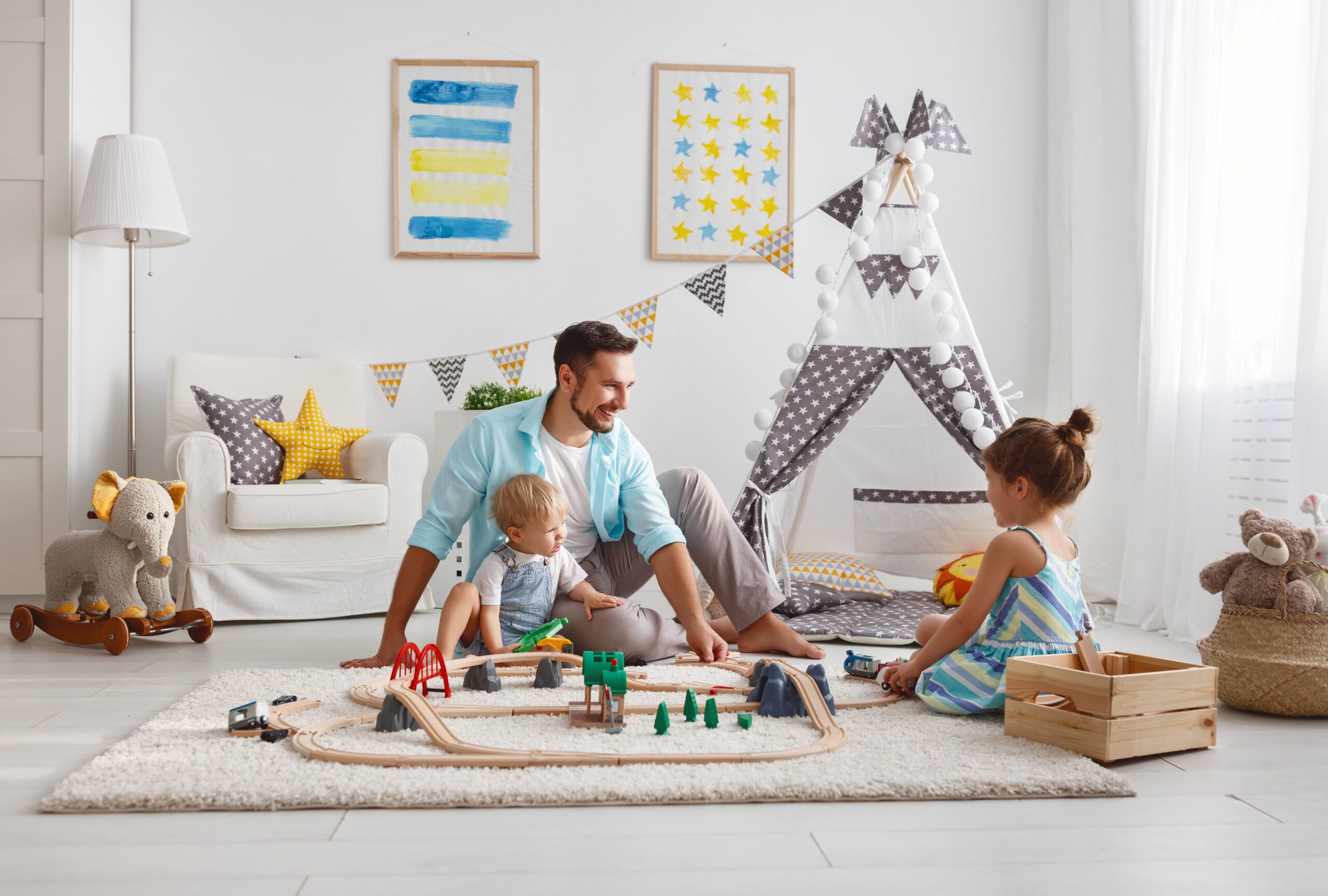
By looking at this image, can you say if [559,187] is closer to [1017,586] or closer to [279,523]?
[279,523]

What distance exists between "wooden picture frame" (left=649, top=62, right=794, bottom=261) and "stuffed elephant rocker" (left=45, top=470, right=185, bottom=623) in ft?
7.22

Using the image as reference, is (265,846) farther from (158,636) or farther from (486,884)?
(158,636)

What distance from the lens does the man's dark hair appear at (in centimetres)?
222

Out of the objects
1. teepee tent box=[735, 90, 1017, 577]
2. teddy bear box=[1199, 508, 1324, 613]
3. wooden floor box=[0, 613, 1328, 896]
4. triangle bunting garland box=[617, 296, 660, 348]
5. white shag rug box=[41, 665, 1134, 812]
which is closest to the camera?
wooden floor box=[0, 613, 1328, 896]

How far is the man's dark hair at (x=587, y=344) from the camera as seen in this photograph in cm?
222

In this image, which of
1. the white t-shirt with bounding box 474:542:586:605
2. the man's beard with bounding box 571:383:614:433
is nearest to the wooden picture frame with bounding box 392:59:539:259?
the man's beard with bounding box 571:383:614:433

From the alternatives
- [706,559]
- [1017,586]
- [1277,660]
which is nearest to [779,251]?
[706,559]

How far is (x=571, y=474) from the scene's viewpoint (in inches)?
92.4

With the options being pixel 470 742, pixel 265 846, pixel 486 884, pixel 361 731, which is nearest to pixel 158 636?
pixel 361 731

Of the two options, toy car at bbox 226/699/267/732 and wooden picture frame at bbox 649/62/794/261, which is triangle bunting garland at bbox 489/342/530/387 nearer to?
wooden picture frame at bbox 649/62/794/261

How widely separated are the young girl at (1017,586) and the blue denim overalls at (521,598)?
2.62 feet

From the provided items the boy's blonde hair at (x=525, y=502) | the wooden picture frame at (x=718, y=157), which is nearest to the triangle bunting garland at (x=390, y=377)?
the wooden picture frame at (x=718, y=157)

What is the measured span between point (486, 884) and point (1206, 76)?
301cm

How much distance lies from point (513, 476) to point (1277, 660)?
1.57 m
